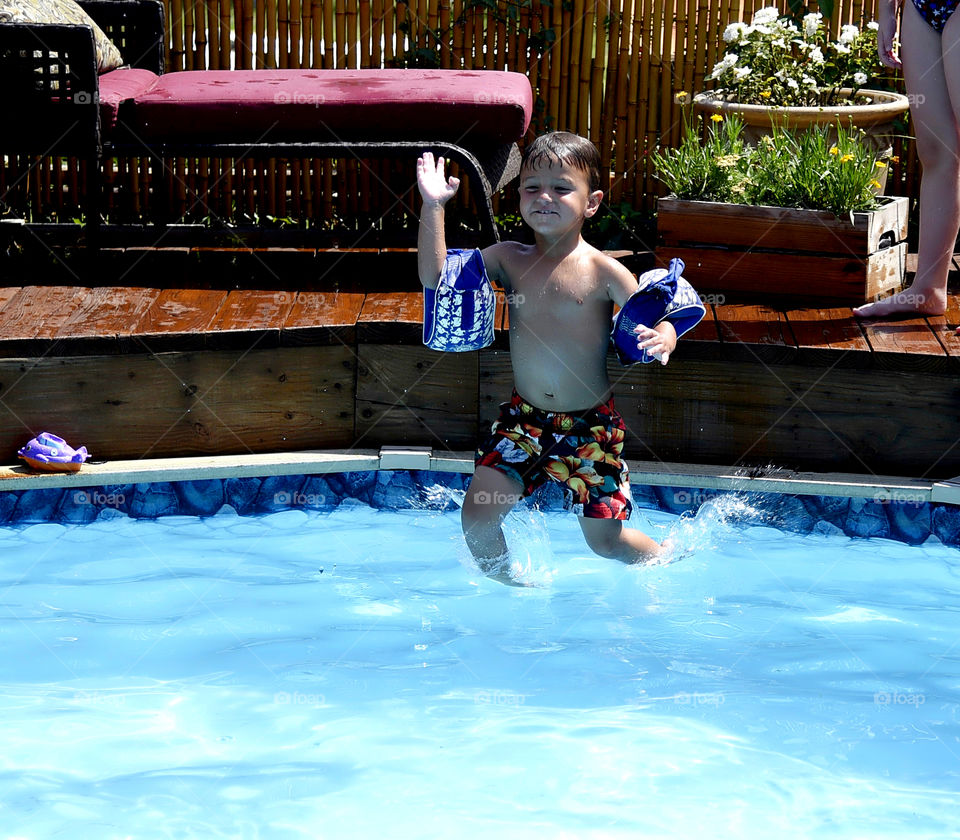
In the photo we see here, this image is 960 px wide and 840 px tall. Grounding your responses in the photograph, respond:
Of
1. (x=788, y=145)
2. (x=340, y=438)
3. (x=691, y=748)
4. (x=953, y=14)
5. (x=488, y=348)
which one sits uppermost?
(x=953, y=14)

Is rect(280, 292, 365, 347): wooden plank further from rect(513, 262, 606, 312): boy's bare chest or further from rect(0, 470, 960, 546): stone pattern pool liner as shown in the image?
rect(513, 262, 606, 312): boy's bare chest

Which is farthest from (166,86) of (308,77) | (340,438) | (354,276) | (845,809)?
(845,809)

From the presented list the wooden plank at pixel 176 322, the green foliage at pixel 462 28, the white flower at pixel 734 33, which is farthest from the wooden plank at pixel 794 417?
the green foliage at pixel 462 28

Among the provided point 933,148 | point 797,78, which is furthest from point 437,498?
point 797,78

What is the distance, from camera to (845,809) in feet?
12.1

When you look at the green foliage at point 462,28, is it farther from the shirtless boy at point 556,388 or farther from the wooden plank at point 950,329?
the shirtless boy at point 556,388

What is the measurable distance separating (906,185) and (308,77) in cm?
326

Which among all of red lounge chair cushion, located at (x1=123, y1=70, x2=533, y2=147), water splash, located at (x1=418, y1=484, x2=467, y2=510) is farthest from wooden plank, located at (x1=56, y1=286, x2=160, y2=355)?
water splash, located at (x1=418, y1=484, x2=467, y2=510)

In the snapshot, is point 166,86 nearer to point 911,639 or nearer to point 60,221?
point 60,221

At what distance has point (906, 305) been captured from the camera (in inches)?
209

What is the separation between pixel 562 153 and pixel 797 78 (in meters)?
3.06

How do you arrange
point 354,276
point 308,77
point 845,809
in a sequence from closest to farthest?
point 845,809 → point 354,276 → point 308,77

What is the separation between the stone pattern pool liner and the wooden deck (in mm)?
161

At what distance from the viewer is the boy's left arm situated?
3797 millimetres
